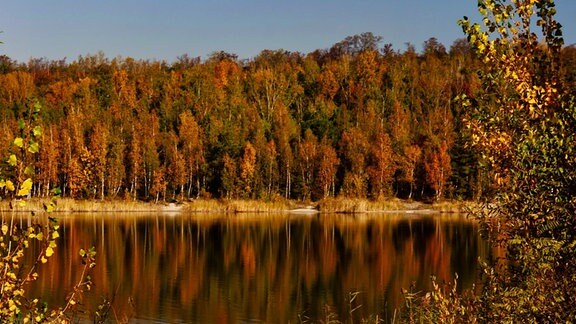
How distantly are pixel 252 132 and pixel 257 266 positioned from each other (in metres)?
59.6

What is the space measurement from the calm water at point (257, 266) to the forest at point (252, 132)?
18.5m

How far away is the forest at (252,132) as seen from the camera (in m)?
86.5

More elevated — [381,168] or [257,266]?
[381,168]

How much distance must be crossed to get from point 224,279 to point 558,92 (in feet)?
94.1

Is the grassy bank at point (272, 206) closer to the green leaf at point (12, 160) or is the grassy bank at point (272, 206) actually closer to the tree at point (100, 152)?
the tree at point (100, 152)

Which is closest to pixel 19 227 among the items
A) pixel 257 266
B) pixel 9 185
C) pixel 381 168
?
pixel 9 185

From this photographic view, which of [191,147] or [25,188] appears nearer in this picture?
[25,188]

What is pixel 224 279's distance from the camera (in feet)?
113

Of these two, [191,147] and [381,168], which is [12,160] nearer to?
[381,168]

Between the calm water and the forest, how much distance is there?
1851 centimetres

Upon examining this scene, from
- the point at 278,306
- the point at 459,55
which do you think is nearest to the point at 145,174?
the point at 278,306

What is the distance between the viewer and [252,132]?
97688 millimetres

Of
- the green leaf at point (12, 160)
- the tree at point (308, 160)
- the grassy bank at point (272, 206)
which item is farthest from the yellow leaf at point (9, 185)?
the tree at point (308, 160)

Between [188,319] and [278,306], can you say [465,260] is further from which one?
[188,319]
